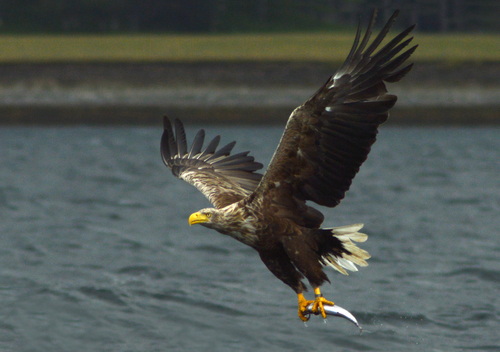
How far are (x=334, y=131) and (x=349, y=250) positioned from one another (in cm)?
106

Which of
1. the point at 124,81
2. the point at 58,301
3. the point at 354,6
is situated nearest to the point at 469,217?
the point at 58,301

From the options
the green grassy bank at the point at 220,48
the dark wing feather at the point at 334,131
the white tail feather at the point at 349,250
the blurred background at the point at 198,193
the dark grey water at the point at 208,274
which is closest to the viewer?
the dark wing feather at the point at 334,131

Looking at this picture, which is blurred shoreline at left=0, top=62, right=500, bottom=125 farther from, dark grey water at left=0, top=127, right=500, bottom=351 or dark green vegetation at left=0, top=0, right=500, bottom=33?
dark green vegetation at left=0, top=0, right=500, bottom=33

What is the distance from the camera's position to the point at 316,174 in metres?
6.64

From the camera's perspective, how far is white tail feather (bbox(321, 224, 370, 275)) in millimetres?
6781

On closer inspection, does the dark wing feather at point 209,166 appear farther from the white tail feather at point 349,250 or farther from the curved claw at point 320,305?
the curved claw at point 320,305

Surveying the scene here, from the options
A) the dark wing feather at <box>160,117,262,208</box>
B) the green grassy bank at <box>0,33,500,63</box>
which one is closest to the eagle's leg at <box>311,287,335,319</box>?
the dark wing feather at <box>160,117,262,208</box>

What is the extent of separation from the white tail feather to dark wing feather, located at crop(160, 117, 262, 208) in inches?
50.0

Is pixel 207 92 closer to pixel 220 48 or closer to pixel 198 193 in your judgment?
pixel 220 48

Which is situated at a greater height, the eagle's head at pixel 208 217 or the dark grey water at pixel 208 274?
the eagle's head at pixel 208 217

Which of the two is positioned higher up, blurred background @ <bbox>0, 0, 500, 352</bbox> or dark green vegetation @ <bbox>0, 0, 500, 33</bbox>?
dark green vegetation @ <bbox>0, 0, 500, 33</bbox>

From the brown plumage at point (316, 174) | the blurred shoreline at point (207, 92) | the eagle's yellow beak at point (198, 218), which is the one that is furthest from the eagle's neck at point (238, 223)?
the blurred shoreline at point (207, 92)

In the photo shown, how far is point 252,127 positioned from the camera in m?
30.1

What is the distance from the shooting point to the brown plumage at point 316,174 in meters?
6.45
